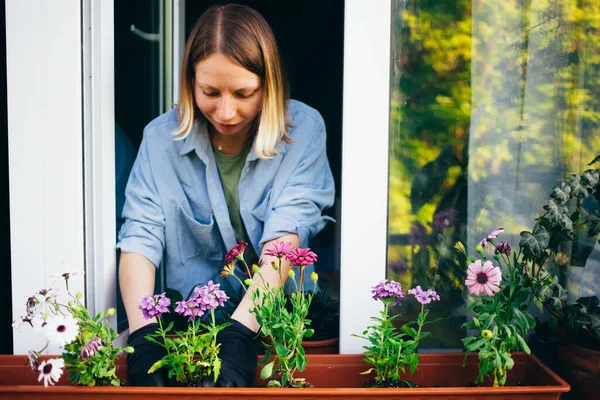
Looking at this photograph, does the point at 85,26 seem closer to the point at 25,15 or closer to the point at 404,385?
the point at 25,15

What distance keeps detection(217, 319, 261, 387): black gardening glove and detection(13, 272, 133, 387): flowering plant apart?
0.24m

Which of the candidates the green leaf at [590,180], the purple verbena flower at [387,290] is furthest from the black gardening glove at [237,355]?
the green leaf at [590,180]

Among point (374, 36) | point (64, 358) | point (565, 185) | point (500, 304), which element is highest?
point (374, 36)

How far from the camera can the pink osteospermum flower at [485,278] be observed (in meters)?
1.38

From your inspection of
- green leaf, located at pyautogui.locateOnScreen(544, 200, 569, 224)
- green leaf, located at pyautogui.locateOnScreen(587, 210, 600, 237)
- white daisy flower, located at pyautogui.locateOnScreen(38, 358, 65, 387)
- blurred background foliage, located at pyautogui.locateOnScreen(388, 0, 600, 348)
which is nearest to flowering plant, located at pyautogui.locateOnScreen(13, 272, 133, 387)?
white daisy flower, located at pyautogui.locateOnScreen(38, 358, 65, 387)

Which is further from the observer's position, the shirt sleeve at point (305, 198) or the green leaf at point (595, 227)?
the shirt sleeve at point (305, 198)

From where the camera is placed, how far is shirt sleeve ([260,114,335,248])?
69.5 inches

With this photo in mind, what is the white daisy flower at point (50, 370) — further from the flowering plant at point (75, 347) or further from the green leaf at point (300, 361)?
the green leaf at point (300, 361)

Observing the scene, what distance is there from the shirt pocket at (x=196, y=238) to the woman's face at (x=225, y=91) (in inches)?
13.2

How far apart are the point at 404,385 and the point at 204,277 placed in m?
0.86

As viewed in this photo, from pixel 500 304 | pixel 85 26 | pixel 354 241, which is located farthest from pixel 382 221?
pixel 85 26

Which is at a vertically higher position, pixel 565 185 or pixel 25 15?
pixel 25 15

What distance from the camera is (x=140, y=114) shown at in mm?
2293

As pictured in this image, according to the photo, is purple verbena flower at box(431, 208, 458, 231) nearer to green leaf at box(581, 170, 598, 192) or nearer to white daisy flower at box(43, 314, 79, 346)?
green leaf at box(581, 170, 598, 192)
